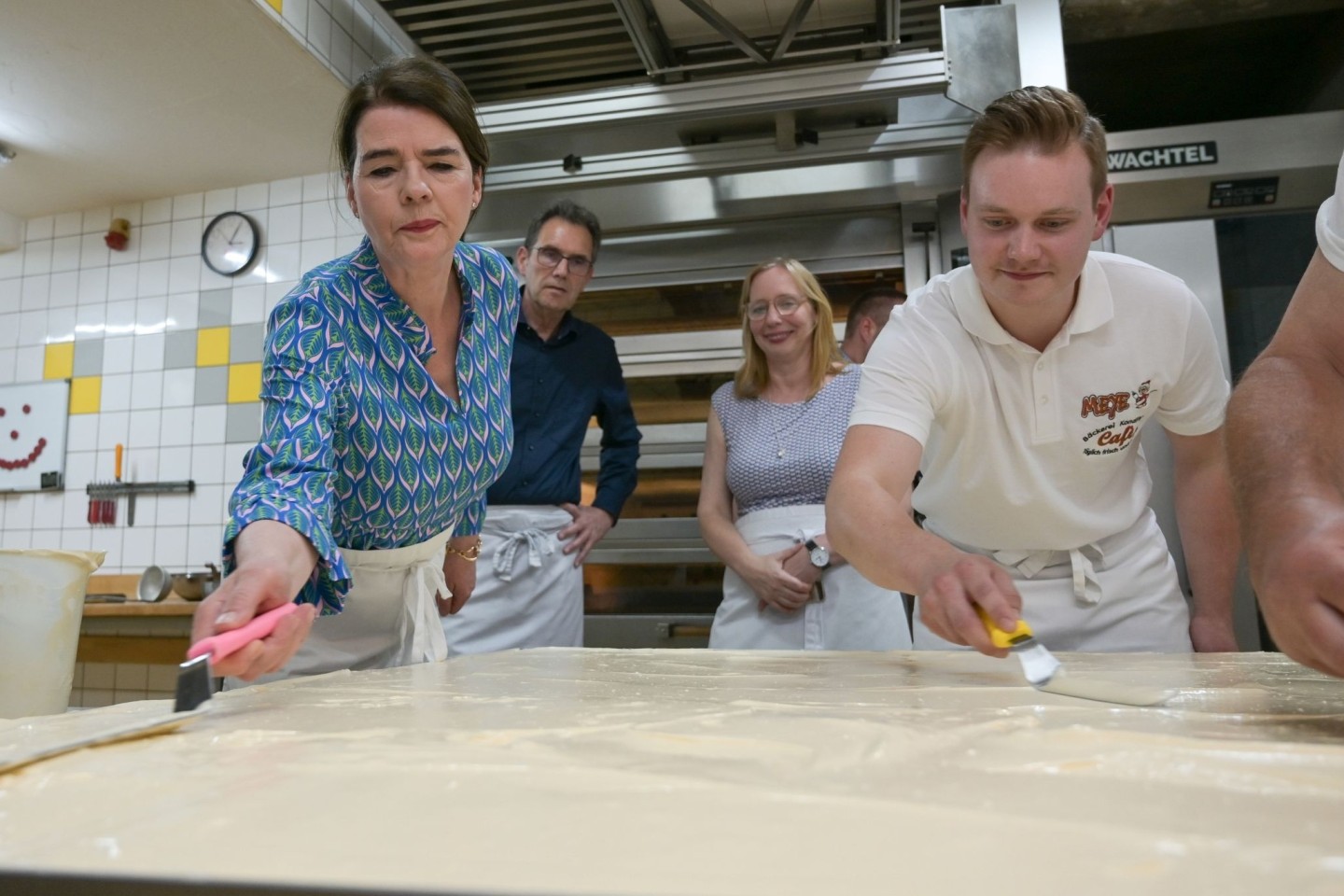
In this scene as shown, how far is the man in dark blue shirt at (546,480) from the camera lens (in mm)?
2238

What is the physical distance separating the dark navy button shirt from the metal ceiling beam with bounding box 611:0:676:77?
721 millimetres

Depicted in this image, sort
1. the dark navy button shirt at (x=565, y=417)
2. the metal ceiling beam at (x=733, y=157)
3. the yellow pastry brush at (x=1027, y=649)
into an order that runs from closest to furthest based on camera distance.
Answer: the yellow pastry brush at (x=1027, y=649) → the dark navy button shirt at (x=565, y=417) → the metal ceiling beam at (x=733, y=157)

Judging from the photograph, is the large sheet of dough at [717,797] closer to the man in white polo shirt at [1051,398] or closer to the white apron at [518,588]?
the man in white polo shirt at [1051,398]

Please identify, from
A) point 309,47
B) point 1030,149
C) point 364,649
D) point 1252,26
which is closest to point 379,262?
point 364,649

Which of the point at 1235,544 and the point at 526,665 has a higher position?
the point at 1235,544

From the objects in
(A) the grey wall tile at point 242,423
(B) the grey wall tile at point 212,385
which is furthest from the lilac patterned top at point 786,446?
(B) the grey wall tile at point 212,385

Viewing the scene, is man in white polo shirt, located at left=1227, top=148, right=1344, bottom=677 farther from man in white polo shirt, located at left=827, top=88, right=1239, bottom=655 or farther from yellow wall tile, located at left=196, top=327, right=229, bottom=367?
yellow wall tile, located at left=196, top=327, right=229, bottom=367

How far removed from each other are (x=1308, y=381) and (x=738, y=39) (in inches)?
69.5

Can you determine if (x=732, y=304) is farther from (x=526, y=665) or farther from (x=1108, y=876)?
(x=1108, y=876)

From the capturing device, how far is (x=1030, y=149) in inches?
50.3

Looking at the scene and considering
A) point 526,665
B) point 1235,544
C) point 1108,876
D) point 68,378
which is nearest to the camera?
point 1108,876

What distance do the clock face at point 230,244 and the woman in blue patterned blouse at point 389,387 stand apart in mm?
2222

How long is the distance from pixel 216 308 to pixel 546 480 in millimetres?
1742

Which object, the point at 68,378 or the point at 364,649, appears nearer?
the point at 364,649
